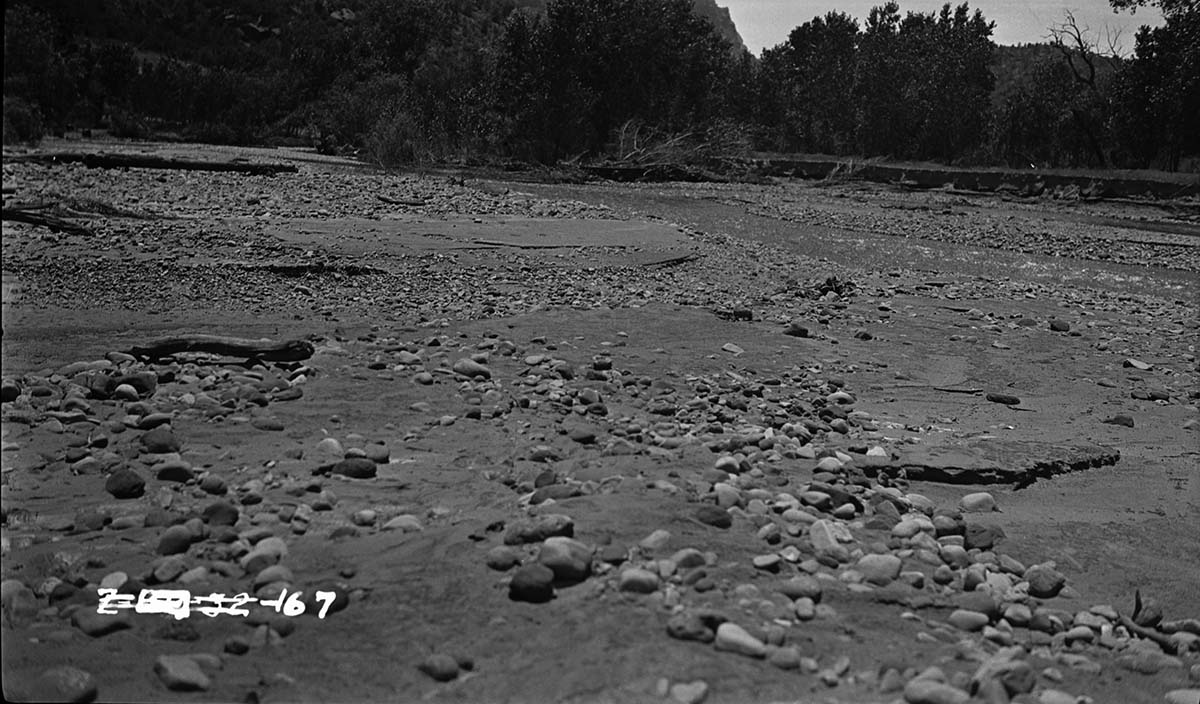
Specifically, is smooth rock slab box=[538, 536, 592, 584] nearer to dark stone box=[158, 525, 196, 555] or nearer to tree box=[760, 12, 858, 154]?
dark stone box=[158, 525, 196, 555]

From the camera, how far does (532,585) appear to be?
1.76 meters

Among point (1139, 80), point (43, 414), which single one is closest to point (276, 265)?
point (43, 414)

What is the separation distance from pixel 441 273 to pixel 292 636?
3.90 metres

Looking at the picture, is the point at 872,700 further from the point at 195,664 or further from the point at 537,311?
the point at 537,311

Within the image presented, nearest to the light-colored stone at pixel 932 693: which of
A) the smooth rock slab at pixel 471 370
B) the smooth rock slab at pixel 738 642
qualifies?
the smooth rock slab at pixel 738 642

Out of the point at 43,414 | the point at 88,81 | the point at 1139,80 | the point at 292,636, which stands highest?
the point at 1139,80

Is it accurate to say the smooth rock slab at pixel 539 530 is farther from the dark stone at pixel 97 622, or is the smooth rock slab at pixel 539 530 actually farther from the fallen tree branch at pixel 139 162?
the fallen tree branch at pixel 139 162

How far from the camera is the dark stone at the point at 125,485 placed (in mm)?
1917

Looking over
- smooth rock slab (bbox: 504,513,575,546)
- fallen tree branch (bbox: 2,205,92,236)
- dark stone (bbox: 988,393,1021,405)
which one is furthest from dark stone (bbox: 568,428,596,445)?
dark stone (bbox: 988,393,1021,405)

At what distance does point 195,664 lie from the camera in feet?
4.42

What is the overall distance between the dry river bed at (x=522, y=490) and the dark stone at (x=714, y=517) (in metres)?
0.01

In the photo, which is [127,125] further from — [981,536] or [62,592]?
[981,536]

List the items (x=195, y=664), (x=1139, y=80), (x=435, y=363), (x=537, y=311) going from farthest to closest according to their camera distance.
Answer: (x=1139, y=80) < (x=537, y=311) < (x=435, y=363) < (x=195, y=664)

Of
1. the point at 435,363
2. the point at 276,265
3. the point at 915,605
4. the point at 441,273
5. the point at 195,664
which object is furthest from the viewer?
the point at 441,273
